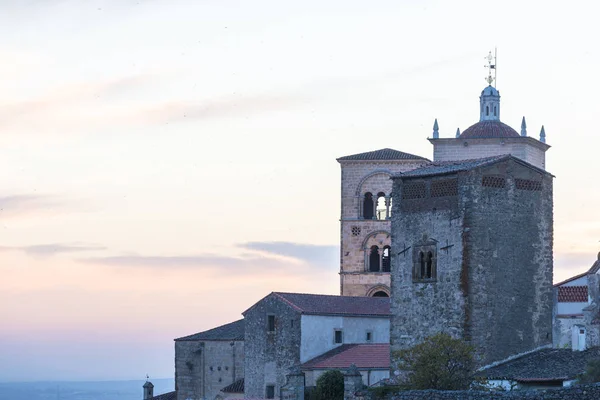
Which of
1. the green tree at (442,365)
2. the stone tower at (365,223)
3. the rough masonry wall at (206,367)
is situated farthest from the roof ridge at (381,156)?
the green tree at (442,365)

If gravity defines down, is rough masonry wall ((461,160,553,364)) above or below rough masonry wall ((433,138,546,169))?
below

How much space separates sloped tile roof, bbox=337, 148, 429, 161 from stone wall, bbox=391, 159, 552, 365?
22702 mm

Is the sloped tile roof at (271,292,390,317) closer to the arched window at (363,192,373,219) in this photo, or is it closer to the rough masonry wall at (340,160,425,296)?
the rough masonry wall at (340,160,425,296)

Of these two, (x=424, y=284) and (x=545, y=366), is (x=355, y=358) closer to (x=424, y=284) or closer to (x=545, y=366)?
(x=424, y=284)

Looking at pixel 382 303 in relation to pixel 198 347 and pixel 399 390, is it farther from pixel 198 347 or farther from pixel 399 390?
pixel 399 390

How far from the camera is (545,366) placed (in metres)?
52.0

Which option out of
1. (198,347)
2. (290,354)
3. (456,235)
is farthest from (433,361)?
(198,347)

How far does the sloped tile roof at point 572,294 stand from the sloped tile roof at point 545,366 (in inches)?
94.7

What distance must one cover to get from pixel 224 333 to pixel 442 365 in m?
25.0

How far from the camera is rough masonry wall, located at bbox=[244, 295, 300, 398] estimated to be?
6356cm

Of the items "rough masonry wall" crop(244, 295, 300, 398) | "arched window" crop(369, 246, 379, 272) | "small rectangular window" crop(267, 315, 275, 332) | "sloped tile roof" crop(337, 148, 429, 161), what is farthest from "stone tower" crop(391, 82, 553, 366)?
"arched window" crop(369, 246, 379, 272)

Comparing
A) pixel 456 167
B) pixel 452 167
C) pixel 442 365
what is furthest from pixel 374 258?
pixel 442 365

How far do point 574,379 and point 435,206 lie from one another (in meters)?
8.89

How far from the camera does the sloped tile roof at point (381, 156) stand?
260 feet
